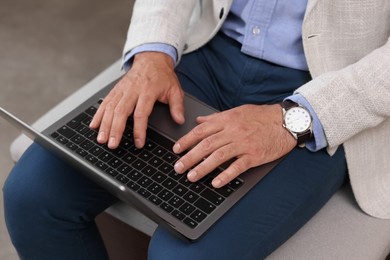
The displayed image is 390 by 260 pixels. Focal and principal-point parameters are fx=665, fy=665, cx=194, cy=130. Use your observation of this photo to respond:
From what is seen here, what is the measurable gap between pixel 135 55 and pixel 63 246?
1.20 ft

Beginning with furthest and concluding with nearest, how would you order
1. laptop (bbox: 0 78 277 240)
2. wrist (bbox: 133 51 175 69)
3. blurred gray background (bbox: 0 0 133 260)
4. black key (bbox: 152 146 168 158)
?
blurred gray background (bbox: 0 0 133 260) → wrist (bbox: 133 51 175 69) → black key (bbox: 152 146 168 158) → laptop (bbox: 0 78 277 240)

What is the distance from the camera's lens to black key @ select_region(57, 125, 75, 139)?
1121 millimetres

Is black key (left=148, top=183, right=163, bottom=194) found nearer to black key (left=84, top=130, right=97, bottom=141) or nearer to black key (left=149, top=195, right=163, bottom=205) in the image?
black key (left=149, top=195, right=163, bottom=205)

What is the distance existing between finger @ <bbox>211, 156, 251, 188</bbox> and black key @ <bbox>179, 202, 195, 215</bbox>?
5 centimetres

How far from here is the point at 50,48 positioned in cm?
224

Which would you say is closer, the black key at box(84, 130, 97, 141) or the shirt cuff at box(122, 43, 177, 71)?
the black key at box(84, 130, 97, 141)

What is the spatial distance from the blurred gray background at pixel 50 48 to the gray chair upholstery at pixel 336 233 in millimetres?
822

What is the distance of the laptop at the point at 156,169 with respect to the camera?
3.21 feet

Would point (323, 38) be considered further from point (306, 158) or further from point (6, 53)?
point (6, 53)

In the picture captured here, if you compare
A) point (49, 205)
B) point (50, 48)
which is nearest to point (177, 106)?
point (49, 205)

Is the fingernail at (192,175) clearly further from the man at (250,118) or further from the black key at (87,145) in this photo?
the black key at (87,145)

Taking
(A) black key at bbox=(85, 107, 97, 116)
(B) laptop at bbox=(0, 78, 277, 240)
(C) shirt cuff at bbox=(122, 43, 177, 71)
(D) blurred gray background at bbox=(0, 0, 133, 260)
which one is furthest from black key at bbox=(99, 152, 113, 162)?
(D) blurred gray background at bbox=(0, 0, 133, 260)

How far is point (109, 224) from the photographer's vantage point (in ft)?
4.36

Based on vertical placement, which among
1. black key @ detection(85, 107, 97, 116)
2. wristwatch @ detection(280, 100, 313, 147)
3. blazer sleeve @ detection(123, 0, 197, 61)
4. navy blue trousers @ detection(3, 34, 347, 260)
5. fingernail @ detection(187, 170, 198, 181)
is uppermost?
blazer sleeve @ detection(123, 0, 197, 61)
